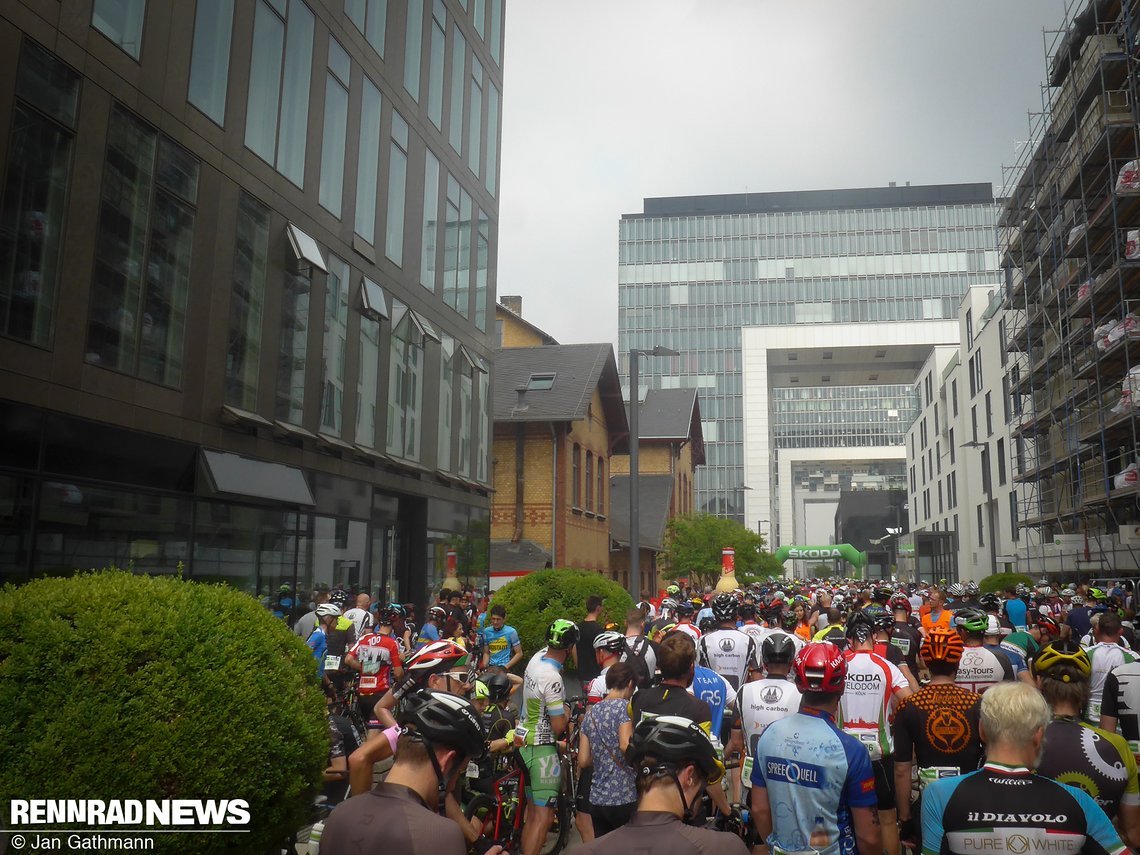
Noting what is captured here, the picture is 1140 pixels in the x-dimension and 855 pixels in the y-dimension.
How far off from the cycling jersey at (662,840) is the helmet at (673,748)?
8.2 inches

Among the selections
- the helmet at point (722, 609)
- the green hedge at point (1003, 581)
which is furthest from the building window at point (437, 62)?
the green hedge at point (1003, 581)

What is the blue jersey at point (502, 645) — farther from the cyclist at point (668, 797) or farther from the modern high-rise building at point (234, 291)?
the cyclist at point (668, 797)

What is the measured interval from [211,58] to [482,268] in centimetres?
1353

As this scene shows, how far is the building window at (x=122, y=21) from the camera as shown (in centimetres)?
1213

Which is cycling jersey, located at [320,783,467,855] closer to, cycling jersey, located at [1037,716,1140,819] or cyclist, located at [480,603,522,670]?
cycling jersey, located at [1037,716,1140,819]

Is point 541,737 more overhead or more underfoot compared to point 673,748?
more underfoot

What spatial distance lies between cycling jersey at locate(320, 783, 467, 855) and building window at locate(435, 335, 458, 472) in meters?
20.7

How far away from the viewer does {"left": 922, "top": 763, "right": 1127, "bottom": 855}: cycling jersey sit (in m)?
3.53

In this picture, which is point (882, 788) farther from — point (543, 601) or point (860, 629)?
point (543, 601)

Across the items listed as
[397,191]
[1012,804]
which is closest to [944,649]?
[1012,804]

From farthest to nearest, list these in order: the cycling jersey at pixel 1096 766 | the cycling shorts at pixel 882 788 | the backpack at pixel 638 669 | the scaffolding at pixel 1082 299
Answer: the scaffolding at pixel 1082 299, the backpack at pixel 638 669, the cycling jersey at pixel 1096 766, the cycling shorts at pixel 882 788

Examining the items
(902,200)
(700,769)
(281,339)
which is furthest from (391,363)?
(902,200)

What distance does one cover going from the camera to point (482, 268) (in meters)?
27.7

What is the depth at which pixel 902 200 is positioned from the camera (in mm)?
137625
